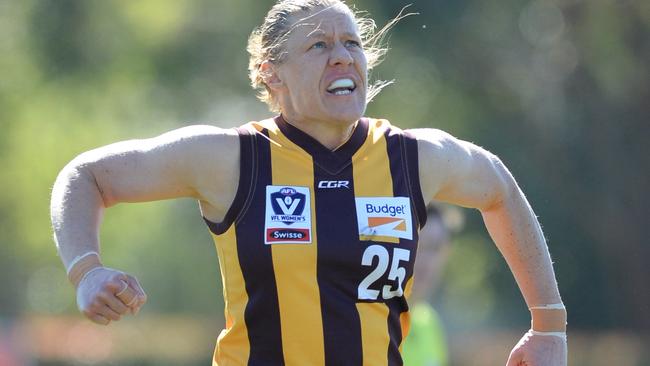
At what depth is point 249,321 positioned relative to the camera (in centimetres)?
395

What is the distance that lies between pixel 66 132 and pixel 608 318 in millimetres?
10620

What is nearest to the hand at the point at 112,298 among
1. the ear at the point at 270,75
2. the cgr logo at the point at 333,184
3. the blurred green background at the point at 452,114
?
the cgr logo at the point at 333,184

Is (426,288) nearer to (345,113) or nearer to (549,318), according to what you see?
(549,318)

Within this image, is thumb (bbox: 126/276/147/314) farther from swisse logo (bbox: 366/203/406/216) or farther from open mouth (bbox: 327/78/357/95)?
open mouth (bbox: 327/78/357/95)

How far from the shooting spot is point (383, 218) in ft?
13.3

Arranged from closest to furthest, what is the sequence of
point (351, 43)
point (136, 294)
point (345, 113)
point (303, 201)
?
point (136, 294)
point (303, 201)
point (345, 113)
point (351, 43)

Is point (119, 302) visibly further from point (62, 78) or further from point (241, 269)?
point (62, 78)

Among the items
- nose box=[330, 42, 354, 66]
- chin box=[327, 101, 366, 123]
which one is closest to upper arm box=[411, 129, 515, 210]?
chin box=[327, 101, 366, 123]

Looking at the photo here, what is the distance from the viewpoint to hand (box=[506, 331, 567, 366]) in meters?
4.41

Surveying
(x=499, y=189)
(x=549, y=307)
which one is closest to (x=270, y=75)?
(x=499, y=189)

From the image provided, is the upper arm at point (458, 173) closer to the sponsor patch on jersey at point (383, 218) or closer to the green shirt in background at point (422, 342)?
the sponsor patch on jersey at point (383, 218)

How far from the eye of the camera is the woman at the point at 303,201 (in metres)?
3.92

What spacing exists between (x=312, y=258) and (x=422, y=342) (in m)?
3.00

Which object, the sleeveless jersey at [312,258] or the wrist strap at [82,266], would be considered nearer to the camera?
the wrist strap at [82,266]
